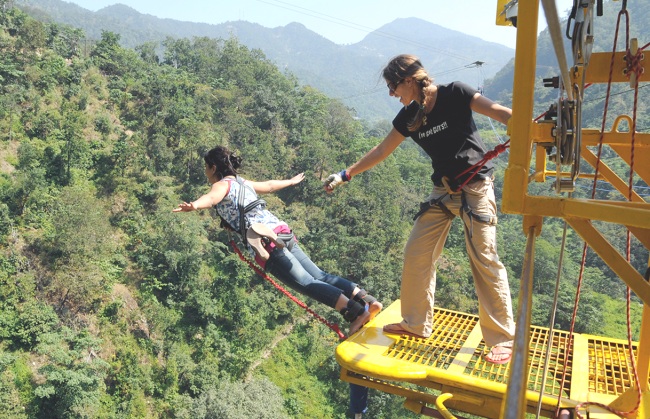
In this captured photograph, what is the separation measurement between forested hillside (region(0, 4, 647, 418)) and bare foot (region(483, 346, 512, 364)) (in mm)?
19261

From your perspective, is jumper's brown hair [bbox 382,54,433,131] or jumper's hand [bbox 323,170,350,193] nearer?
jumper's brown hair [bbox 382,54,433,131]

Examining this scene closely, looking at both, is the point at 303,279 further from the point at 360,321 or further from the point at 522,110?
the point at 522,110

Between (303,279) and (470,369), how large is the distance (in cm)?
122

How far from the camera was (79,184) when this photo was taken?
87.0 feet

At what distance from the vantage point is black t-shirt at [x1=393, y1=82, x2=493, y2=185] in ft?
8.77

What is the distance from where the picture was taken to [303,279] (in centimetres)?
346

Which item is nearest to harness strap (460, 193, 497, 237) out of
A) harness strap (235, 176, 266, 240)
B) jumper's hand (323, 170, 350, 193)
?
jumper's hand (323, 170, 350, 193)

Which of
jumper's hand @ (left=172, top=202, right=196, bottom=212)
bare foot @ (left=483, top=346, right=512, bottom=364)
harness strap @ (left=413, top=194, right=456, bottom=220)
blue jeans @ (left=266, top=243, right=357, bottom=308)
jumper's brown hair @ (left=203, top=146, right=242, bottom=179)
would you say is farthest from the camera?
jumper's brown hair @ (left=203, top=146, right=242, bottom=179)

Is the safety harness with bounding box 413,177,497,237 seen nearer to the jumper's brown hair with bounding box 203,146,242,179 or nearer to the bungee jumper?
the bungee jumper

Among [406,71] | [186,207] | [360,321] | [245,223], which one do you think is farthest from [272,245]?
[406,71]

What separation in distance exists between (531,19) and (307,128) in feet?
135

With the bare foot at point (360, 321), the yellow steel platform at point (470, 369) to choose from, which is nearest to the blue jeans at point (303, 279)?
the bare foot at point (360, 321)

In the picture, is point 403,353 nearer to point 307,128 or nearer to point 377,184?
point 377,184

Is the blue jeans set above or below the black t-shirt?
below
